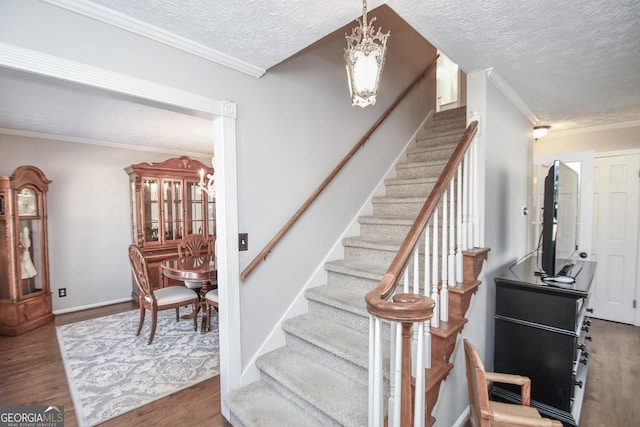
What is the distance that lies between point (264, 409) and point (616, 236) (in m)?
4.55

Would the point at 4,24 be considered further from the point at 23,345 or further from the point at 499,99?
the point at 23,345

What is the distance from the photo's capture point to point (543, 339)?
77.8 inches

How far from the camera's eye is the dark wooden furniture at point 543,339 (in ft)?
6.19

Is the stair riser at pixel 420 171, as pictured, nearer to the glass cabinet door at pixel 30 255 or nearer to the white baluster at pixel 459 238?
the white baluster at pixel 459 238

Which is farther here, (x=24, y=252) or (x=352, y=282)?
(x=24, y=252)

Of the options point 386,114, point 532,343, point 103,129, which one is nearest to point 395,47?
point 386,114

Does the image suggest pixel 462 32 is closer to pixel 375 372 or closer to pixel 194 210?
pixel 375 372

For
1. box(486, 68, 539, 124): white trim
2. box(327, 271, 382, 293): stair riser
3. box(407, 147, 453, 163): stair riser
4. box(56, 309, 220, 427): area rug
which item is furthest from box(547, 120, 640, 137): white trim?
box(56, 309, 220, 427): area rug

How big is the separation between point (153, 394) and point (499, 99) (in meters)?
3.59

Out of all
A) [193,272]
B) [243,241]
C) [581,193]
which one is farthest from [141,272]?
[581,193]

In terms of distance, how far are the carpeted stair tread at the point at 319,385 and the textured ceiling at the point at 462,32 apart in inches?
74.1

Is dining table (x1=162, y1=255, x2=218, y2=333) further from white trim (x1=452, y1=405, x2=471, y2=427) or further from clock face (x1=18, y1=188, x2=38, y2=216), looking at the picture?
white trim (x1=452, y1=405, x2=471, y2=427)

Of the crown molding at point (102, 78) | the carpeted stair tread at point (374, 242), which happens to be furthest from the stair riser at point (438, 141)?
the crown molding at point (102, 78)

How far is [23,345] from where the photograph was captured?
3.12m
